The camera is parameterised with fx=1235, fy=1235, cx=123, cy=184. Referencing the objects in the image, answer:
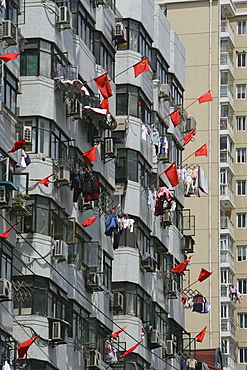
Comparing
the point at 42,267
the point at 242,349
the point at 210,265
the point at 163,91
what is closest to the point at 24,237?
the point at 42,267

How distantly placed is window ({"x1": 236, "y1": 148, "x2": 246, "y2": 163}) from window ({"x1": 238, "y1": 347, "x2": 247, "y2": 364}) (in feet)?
41.2

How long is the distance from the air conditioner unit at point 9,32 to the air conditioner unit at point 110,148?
28.4 feet

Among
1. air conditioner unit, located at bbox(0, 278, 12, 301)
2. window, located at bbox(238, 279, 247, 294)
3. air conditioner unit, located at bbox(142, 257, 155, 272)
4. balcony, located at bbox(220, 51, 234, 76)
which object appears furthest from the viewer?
balcony, located at bbox(220, 51, 234, 76)

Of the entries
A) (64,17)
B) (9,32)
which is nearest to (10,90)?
(9,32)

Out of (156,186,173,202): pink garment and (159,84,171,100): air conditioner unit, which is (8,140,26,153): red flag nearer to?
(156,186,173,202): pink garment

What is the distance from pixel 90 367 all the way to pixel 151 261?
772 centimetres

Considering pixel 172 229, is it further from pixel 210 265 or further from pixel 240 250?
pixel 240 250

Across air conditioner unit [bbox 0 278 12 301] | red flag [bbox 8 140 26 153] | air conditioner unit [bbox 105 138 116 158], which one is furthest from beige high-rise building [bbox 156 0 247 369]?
air conditioner unit [bbox 0 278 12 301]

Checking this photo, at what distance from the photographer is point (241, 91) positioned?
3236 inches

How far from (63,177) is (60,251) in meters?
2.36

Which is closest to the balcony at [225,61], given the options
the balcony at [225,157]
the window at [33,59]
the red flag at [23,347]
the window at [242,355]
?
the balcony at [225,157]

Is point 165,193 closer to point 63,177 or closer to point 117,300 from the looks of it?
point 117,300

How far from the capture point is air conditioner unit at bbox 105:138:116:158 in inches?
1694

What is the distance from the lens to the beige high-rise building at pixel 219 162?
7294cm
